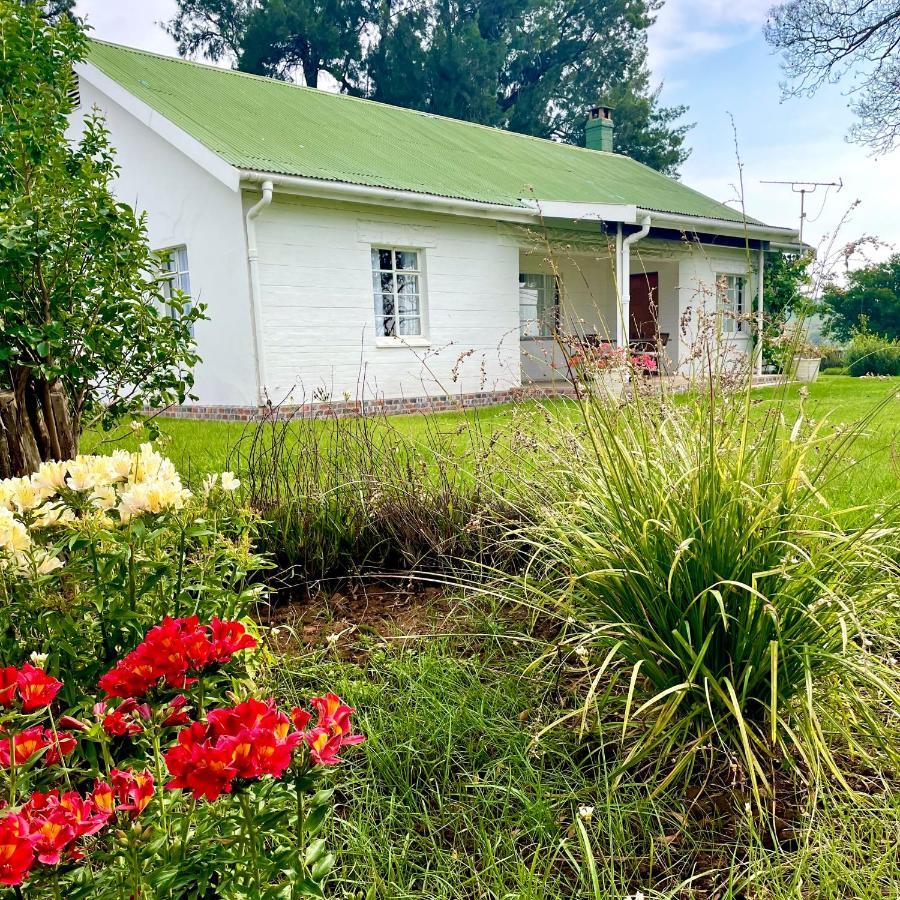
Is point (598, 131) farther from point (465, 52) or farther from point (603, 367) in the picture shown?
point (603, 367)

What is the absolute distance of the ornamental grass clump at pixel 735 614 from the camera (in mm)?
1720

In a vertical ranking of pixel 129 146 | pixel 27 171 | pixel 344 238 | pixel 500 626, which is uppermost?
pixel 129 146

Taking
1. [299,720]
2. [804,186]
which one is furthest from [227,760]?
[804,186]

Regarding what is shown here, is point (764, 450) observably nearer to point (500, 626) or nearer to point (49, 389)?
point (500, 626)

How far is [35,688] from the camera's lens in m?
1.14

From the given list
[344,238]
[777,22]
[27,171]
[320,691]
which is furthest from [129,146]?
[777,22]

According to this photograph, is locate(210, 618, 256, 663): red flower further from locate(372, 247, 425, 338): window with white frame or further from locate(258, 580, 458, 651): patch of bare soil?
locate(372, 247, 425, 338): window with white frame

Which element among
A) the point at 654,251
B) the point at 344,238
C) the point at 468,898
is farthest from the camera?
the point at 654,251

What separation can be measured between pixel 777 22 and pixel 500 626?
1652cm

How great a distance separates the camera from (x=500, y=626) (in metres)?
2.38

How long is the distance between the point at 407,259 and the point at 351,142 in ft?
7.40

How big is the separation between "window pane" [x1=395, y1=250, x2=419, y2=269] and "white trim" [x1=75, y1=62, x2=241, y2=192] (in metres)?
2.60

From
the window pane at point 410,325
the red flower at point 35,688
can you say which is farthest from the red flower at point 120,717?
the window pane at point 410,325

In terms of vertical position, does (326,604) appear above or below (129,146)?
below
